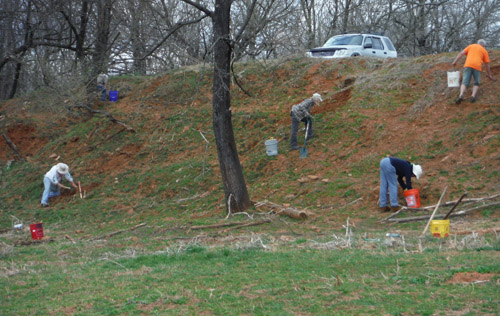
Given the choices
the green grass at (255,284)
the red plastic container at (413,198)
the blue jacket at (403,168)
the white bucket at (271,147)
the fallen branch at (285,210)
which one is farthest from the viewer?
the white bucket at (271,147)

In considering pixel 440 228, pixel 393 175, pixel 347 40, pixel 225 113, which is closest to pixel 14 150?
pixel 225 113

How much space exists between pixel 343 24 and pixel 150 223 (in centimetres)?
2194

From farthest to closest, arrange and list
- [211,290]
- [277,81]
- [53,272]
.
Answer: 1. [277,81]
2. [53,272]
3. [211,290]

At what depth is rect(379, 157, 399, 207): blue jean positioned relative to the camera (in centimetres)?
1216

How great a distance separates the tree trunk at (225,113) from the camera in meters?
13.4

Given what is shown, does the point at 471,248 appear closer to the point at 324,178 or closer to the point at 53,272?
the point at 53,272

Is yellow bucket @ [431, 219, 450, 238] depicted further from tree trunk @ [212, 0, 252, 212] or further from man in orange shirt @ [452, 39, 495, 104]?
man in orange shirt @ [452, 39, 495, 104]

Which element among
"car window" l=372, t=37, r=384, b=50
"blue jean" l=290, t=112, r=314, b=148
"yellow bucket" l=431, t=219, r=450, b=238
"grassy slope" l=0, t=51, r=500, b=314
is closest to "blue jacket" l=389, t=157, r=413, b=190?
"grassy slope" l=0, t=51, r=500, b=314

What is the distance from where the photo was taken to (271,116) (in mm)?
19703

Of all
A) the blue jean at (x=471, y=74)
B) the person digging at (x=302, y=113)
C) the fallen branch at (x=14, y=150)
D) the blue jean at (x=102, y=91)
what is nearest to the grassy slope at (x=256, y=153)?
the fallen branch at (x=14, y=150)

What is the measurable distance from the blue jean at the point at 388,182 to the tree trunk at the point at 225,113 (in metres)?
3.31

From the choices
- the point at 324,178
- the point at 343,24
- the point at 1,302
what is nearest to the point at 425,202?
the point at 324,178

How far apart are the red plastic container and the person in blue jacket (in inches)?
6.6

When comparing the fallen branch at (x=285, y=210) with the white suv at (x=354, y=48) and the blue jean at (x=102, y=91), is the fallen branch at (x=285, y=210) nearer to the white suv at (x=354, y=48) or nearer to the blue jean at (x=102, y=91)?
the white suv at (x=354, y=48)
